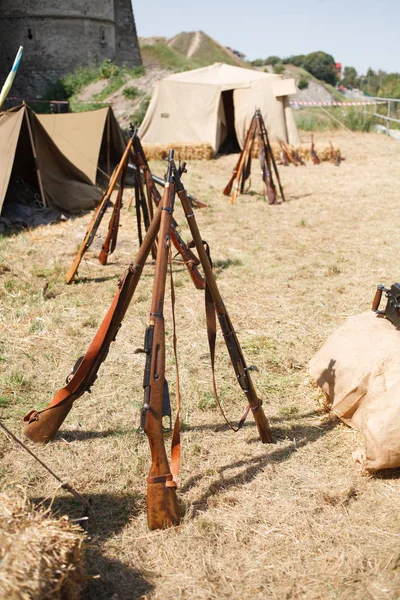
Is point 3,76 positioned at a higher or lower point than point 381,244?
higher

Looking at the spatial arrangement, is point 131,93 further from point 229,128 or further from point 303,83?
point 303,83

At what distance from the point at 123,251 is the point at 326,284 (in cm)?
280

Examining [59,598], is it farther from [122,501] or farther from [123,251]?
[123,251]

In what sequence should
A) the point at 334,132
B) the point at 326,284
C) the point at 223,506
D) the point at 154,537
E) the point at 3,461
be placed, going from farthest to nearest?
1. the point at 334,132
2. the point at 326,284
3. the point at 3,461
4. the point at 223,506
5. the point at 154,537

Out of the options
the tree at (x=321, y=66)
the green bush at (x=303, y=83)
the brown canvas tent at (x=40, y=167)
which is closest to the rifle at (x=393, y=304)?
the brown canvas tent at (x=40, y=167)

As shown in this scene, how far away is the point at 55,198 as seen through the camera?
1020cm

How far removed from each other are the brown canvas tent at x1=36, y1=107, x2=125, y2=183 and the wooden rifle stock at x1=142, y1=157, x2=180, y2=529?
839 cm

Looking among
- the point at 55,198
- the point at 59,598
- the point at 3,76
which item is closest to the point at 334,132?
the point at 55,198

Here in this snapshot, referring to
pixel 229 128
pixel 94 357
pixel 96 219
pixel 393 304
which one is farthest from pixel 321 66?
pixel 94 357

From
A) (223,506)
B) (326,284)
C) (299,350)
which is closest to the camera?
(223,506)

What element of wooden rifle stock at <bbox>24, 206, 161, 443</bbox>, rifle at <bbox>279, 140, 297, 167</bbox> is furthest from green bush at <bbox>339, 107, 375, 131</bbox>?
wooden rifle stock at <bbox>24, 206, 161, 443</bbox>

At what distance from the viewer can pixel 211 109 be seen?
16891 millimetres

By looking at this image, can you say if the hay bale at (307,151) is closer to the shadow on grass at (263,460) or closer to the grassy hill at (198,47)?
the shadow on grass at (263,460)

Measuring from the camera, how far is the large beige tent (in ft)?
55.2
